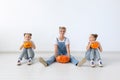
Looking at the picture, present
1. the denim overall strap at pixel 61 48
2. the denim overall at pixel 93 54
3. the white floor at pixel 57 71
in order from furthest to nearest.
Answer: the denim overall strap at pixel 61 48 < the denim overall at pixel 93 54 < the white floor at pixel 57 71

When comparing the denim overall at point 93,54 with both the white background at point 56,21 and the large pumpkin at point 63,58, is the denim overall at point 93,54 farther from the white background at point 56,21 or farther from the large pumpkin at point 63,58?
the white background at point 56,21

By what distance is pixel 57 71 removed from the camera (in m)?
1.73

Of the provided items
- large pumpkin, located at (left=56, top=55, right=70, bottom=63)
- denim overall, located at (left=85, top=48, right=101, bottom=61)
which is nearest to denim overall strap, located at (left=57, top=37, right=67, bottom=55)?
large pumpkin, located at (left=56, top=55, right=70, bottom=63)

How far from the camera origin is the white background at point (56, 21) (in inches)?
91.2

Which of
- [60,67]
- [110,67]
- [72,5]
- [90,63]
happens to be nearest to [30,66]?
[60,67]

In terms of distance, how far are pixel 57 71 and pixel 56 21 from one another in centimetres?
72

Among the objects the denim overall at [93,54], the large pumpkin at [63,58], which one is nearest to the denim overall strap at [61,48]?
the large pumpkin at [63,58]

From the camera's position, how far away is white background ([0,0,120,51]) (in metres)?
2.32

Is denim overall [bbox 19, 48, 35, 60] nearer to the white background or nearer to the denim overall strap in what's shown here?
the denim overall strap

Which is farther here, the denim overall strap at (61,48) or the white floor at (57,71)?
the denim overall strap at (61,48)

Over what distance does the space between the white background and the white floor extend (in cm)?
34

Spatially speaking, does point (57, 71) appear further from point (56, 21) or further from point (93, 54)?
point (56, 21)

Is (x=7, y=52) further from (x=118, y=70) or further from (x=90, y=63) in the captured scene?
(x=118, y=70)

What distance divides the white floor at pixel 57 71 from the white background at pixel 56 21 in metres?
0.34
